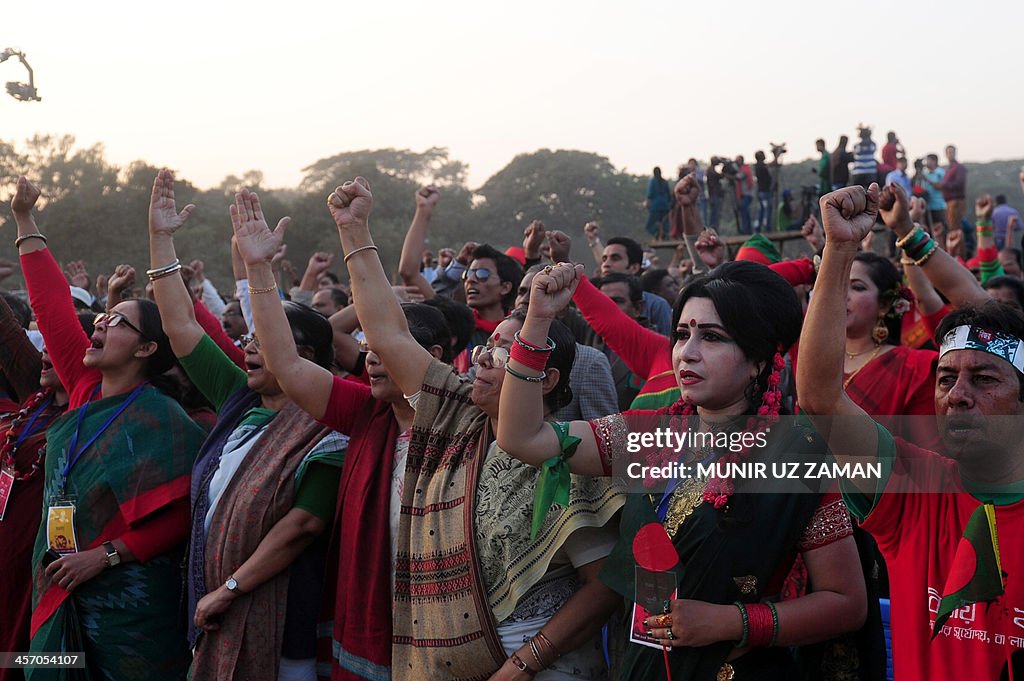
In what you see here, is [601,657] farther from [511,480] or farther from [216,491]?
[216,491]

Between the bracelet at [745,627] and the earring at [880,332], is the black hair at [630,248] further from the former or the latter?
the bracelet at [745,627]

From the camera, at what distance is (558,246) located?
182 inches

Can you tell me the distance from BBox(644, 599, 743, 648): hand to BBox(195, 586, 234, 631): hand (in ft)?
5.30

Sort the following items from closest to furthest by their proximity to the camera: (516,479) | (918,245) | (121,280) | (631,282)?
(516,479), (918,245), (121,280), (631,282)

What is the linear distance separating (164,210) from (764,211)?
48.5 ft

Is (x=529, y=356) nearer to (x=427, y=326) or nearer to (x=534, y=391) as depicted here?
(x=534, y=391)

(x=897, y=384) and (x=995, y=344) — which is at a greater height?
(x=995, y=344)

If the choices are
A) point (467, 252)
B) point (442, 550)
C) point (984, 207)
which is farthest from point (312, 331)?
point (984, 207)

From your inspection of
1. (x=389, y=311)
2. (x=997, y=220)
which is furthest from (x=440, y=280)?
(x=997, y=220)

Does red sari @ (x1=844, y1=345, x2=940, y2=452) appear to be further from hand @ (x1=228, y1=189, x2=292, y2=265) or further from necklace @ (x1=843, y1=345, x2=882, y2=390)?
hand @ (x1=228, y1=189, x2=292, y2=265)

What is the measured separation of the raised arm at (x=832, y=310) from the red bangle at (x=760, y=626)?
460 mm

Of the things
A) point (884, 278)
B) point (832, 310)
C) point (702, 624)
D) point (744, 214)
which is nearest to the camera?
point (832, 310)

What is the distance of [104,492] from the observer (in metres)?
3.54

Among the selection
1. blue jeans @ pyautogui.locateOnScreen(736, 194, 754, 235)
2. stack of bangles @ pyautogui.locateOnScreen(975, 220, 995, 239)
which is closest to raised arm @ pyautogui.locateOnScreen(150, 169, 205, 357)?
stack of bangles @ pyautogui.locateOnScreen(975, 220, 995, 239)
